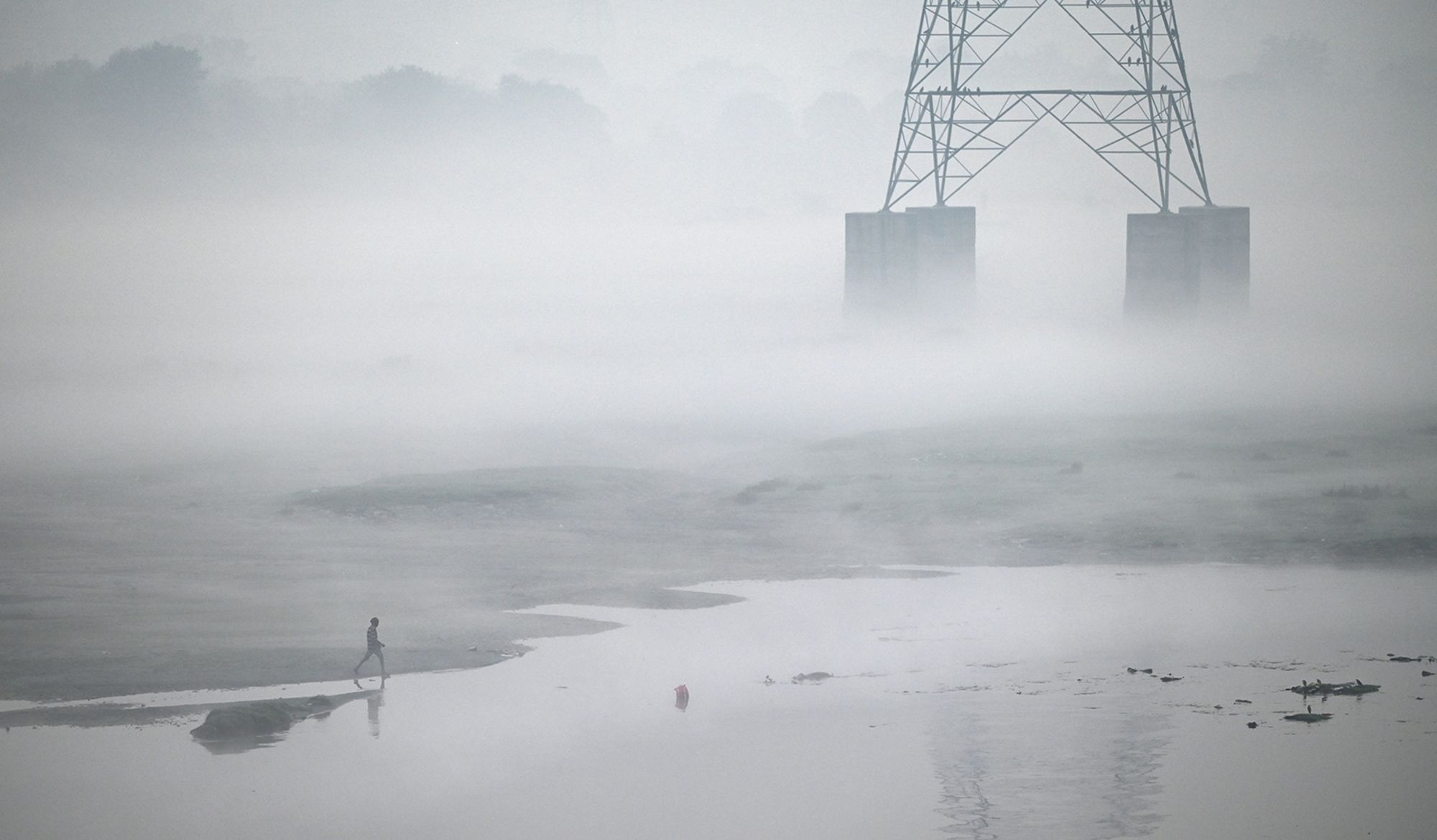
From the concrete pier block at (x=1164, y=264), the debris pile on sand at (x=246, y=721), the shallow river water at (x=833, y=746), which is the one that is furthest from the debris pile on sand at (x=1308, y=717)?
the concrete pier block at (x=1164, y=264)

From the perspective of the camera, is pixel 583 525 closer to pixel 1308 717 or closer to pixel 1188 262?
pixel 1308 717

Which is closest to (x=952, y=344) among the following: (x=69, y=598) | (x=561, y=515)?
(x=561, y=515)

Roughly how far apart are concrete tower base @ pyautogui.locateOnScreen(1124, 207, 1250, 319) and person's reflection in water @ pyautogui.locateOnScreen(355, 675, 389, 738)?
130 ft

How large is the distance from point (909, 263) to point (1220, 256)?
1144 cm

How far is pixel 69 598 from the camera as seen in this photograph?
3691 cm

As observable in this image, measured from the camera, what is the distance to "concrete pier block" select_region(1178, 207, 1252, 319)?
210 feet

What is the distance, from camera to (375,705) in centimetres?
2895

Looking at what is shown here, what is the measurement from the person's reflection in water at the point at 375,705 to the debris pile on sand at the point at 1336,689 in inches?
580

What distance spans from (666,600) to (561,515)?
11.3 meters

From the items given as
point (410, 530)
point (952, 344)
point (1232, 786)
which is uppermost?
point (952, 344)

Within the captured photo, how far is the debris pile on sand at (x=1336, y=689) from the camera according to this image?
29.4 metres

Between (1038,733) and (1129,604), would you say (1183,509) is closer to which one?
(1129,604)

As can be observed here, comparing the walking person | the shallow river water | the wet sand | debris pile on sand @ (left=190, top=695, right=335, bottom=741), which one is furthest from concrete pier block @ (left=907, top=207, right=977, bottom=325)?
debris pile on sand @ (left=190, top=695, right=335, bottom=741)

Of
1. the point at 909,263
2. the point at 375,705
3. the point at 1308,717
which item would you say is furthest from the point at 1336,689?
the point at 909,263
